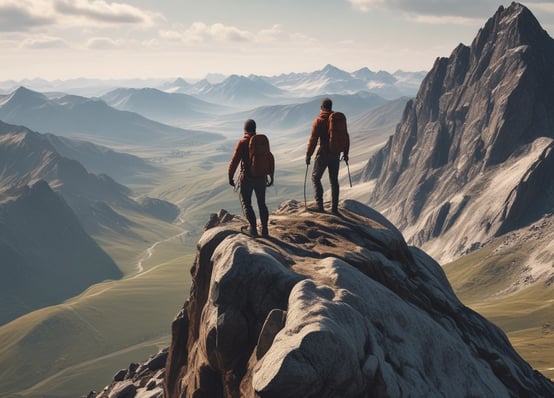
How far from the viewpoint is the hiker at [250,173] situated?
27891mm

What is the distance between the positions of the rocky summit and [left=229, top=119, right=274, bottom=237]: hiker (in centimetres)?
147

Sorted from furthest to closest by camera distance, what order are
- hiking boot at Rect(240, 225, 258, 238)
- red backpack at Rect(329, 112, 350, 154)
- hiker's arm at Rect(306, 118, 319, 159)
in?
1. hiker's arm at Rect(306, 118, 319, 159)
2. red backpack at Rect(329, 112, 350, 154)
3. hiking boot at Rect(240, 225, 258, 238)

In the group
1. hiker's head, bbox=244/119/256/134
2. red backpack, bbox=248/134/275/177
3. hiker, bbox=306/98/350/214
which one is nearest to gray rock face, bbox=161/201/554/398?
hiker, bbox=306/98/350/214

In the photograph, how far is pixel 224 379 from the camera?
23.3 meters

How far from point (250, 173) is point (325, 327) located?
1250 centimetres

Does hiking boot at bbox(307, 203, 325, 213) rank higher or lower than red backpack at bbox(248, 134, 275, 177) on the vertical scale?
lower

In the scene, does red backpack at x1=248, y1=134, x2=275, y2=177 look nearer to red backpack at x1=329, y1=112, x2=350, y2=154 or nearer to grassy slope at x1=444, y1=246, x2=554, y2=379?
red backpack at x1=329, y1=112, x2=350, y2=154

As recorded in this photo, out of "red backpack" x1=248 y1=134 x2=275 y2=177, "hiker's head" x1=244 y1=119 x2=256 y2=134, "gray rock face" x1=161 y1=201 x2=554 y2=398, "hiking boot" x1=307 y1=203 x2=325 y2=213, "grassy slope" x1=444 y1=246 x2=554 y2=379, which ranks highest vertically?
"hiker's head" x1=244 y1=119 x2=256 y2=134

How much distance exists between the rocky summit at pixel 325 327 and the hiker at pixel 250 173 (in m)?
1.47

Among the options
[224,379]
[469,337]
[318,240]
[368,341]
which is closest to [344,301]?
[368,341]

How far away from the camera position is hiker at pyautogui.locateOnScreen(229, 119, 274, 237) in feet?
91.5

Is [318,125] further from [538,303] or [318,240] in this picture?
[538,303]

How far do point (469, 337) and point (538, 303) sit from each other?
160019 mm

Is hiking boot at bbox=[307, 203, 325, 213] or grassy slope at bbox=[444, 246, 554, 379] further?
grassy slope at bbox=[444, 246, 554, 379]
